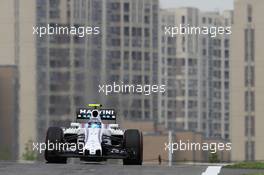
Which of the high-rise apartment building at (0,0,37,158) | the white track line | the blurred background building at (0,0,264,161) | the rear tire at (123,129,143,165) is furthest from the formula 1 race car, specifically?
the high-rise apartment building at (0,0,37,158)

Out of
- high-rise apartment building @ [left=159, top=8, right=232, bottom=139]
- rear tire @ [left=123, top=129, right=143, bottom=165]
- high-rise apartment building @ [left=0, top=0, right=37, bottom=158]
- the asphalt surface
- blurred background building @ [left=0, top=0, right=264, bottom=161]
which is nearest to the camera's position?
the asphalt surface

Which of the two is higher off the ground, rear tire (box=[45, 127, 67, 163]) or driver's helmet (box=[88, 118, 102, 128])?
driver's helmet (box=[88, 118, 102, 128])

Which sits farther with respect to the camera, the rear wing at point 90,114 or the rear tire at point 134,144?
the rear wing at point 90,114

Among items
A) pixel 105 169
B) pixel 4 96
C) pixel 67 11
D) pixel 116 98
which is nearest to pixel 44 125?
pixel 4 96

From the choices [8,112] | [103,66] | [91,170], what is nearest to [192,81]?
[8,112]

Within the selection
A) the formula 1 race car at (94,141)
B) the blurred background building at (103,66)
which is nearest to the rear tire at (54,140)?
the formula 1 race car at (94,141)

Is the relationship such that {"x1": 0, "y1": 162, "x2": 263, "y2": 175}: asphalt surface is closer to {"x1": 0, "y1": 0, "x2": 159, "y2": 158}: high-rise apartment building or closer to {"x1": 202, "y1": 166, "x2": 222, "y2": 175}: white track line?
{"x1": 202, "y1": 166, "x2": 222, "y2": 175}: white track line

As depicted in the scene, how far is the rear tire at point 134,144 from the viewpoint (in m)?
34.3

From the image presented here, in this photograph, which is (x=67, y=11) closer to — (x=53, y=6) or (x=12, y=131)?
(x=53, y=6)

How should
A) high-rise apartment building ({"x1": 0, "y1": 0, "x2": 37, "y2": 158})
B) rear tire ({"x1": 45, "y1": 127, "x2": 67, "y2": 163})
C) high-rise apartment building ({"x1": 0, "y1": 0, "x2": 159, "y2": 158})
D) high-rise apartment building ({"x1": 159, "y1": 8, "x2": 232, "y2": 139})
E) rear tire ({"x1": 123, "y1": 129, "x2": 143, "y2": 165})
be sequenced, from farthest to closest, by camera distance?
high-rise apartment building ({"x1": 159, "y1": 8, "x2": 232, "y2": 139}) < high-rise apartment building ({"x1": 0, "y1": 0, "x2": 37, "y2": 158}) < high-rise apartment building ({"x1": 0, "y1": 0, "x2": 159, "y2": 158}) < rear tire ({"x1": 45, "y1": 127, "x2": 67, "y2": 163}) < rear tire ({"x1": 123, "y1": 129, "x2": 143, "y2": 165})

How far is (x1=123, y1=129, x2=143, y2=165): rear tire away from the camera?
3428cm

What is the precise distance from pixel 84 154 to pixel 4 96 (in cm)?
7231

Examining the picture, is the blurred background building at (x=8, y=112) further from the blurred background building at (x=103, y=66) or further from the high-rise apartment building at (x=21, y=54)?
the high-rise apartment building at (x=21, y=54)

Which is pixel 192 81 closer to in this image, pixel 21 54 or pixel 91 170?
pixel 21 54
